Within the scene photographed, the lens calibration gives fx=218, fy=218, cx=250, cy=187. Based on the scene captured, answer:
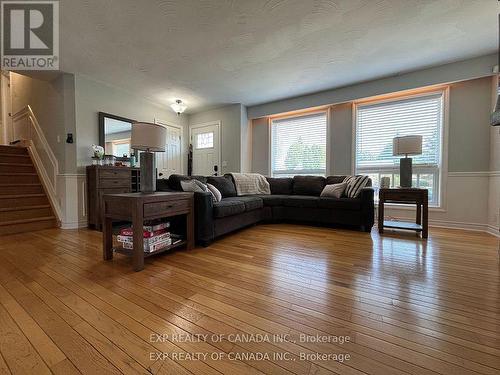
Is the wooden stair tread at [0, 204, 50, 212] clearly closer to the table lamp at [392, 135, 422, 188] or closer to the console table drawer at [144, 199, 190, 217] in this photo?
the console table drawer at [144, 199, 190, 217]

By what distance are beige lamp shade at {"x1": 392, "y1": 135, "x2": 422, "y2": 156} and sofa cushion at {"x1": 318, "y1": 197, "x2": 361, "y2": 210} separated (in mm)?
896

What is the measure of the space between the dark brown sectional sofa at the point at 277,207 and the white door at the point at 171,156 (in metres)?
2.02

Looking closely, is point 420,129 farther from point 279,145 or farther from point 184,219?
point 184,219

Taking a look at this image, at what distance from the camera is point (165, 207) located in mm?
2072

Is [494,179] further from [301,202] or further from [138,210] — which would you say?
[138,210]

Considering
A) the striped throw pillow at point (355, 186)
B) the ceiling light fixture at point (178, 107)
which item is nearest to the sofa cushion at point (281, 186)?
the striped throw pillow at point (355, 186)

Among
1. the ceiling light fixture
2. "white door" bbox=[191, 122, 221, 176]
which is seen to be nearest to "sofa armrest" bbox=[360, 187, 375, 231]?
"white door" bbox=[191, 122, 221, 176]

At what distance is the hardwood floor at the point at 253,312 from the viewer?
0.93 meters

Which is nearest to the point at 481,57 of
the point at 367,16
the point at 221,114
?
the point at 367,16

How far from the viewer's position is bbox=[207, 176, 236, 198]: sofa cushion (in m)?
3.50

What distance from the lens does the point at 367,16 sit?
7.41 feet

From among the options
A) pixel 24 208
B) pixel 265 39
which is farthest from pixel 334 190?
pixel 24 208

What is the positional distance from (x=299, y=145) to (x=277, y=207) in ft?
5.73

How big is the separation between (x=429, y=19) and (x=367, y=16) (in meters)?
0.69
